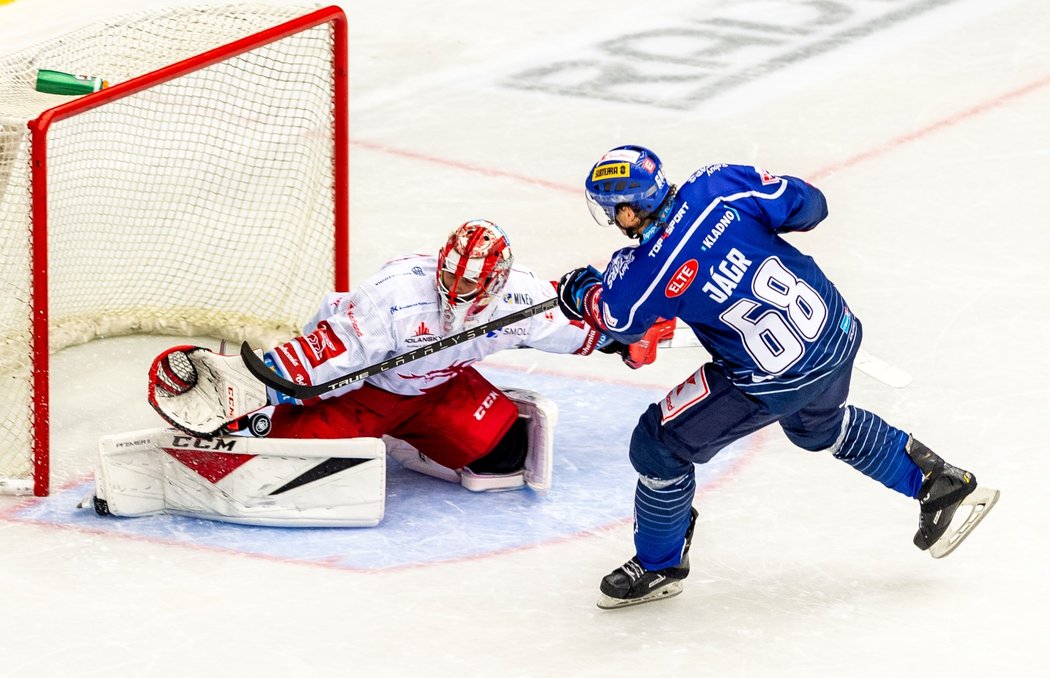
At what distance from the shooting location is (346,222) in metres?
4.76

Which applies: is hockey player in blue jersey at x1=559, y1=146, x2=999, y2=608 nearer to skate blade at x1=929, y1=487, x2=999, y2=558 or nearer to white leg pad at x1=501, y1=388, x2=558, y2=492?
skate blade at x1=929, y1=487, x2=999, y2=558

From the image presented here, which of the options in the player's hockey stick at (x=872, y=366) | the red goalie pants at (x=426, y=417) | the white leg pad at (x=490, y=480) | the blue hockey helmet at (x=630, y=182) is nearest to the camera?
the blue hockey helmet at (x=630, y=182)

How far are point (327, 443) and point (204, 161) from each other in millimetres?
2547

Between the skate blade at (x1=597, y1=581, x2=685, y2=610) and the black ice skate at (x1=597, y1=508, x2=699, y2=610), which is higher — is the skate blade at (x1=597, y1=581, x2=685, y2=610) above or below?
below

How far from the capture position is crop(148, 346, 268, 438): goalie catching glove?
3986 mm

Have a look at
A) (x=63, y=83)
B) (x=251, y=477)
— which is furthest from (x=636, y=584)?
(x=63, y=83)

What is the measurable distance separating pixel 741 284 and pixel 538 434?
98 cm

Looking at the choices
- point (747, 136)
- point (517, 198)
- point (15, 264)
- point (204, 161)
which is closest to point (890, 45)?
point (747, 136)

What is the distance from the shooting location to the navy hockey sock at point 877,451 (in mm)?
3689

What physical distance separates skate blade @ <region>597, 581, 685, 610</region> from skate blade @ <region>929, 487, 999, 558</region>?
59 centimetres

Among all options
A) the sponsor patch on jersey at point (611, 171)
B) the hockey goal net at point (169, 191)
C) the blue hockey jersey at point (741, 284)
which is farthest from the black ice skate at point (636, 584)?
the hockey goal net at point (169, 191)

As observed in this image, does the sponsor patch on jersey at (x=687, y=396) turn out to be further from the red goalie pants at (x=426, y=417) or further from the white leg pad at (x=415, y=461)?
the white leg pad at (x=415, y=461)

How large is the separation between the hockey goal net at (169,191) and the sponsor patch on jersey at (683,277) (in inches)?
60.5

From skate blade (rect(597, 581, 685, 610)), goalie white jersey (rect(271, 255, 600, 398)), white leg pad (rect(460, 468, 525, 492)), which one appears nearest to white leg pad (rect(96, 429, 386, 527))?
goalie white jersey (rect(271, 255, 600, 398))
